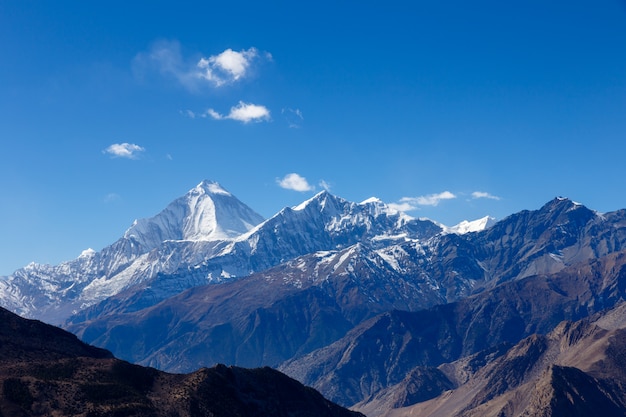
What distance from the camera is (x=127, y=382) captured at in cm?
19975

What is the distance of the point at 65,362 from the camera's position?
654ft

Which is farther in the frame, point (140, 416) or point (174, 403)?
point (174, 403)

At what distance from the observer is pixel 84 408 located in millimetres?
179625

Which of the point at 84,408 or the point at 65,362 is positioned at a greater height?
the point at 65,362

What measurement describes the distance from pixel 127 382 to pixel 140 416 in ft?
61.2

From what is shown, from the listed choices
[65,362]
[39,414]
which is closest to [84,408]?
[39,414]

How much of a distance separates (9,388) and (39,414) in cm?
933

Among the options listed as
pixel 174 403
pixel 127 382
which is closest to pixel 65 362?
pixel 127 382

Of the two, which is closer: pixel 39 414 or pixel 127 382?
pixel 39 414

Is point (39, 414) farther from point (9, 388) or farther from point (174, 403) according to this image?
point (174, 403)

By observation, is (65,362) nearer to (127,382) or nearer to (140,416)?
(127,382)

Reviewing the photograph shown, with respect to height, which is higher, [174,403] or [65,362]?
[65,362]

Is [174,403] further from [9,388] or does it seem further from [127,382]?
[9,388]

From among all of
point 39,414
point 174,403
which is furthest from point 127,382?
point 39,414
